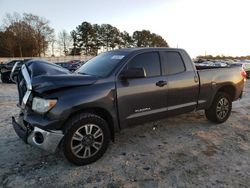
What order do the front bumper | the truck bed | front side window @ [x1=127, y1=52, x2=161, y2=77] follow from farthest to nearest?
the truck bed
front side window @ [x1=127, y1=52, x2=161, y2=77]
the front bumper

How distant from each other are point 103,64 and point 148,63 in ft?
2.72

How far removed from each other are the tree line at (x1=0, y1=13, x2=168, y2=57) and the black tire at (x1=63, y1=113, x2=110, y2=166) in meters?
77.9

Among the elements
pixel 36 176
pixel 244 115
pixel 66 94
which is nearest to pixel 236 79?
pixel 244 115

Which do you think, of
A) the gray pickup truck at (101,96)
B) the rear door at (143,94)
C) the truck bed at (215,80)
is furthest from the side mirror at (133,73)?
the truck bed at (215,80)

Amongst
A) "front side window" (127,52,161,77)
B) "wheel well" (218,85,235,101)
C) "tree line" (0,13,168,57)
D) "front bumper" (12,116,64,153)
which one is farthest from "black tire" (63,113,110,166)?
"tree line" (0,13,168,57)

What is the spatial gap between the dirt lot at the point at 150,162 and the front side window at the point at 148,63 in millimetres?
1362

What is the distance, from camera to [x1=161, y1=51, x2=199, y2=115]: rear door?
528 centimetres

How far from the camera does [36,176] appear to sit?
392 cm

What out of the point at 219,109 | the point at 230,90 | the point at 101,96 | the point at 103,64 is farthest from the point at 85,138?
the point at 230,90

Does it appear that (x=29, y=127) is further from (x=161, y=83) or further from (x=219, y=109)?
(x=219, y=109)

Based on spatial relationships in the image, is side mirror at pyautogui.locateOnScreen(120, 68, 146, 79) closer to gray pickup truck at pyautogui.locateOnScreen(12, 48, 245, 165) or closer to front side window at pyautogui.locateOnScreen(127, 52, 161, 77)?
gray pickup truck at pyautogui.locateOnScreen(12, 48, 245, 165)

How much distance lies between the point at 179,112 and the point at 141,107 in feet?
3.56

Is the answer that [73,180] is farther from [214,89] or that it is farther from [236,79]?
[236,79]

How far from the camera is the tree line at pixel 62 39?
78500 mm
